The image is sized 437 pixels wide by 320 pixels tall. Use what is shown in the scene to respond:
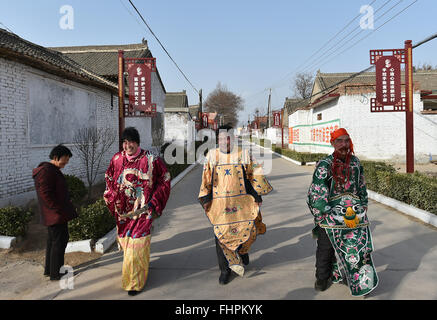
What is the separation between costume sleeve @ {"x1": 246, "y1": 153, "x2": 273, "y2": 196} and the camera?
3613 mm

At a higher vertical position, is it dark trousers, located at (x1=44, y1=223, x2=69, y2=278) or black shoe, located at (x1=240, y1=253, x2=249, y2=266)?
dark trousers, located at (x1=44, y1=223, x2=69, y2=278)

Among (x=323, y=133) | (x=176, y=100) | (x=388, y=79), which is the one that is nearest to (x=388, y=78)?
(x=388, y=79)

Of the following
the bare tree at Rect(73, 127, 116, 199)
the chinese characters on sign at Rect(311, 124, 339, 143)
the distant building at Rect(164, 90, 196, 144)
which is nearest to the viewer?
the bare tree at Rect(73, 127, 116, 199)

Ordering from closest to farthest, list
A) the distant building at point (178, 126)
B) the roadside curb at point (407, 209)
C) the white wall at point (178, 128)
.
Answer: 1. the roadside curb at point (407, 209)
2. the distant building at point (178, 126)
3. the white wall at point (178, 128)

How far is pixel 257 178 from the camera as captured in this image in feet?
12.0

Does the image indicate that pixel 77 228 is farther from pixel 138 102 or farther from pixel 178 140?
pixel 178 140

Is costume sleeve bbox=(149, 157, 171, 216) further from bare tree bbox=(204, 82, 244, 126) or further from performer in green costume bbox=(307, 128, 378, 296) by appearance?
bare tree bbox=(204, 82, 244, 126)

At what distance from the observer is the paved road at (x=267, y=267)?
3217 millimetres

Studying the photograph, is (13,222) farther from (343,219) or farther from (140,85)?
(140,85)

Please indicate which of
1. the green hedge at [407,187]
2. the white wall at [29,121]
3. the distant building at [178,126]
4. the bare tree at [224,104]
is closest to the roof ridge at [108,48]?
the distant building at [178,126]

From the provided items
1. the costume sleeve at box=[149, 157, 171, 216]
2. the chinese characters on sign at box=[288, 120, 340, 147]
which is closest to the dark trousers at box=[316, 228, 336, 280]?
the costume sleeve at box=[149, 157, 171, 216]

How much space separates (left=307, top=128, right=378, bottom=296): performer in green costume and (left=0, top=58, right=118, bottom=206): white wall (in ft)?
19.2

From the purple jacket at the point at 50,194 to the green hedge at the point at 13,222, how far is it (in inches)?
58.5

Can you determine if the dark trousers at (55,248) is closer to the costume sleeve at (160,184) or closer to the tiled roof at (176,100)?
the costume sleeve at (160,184)
